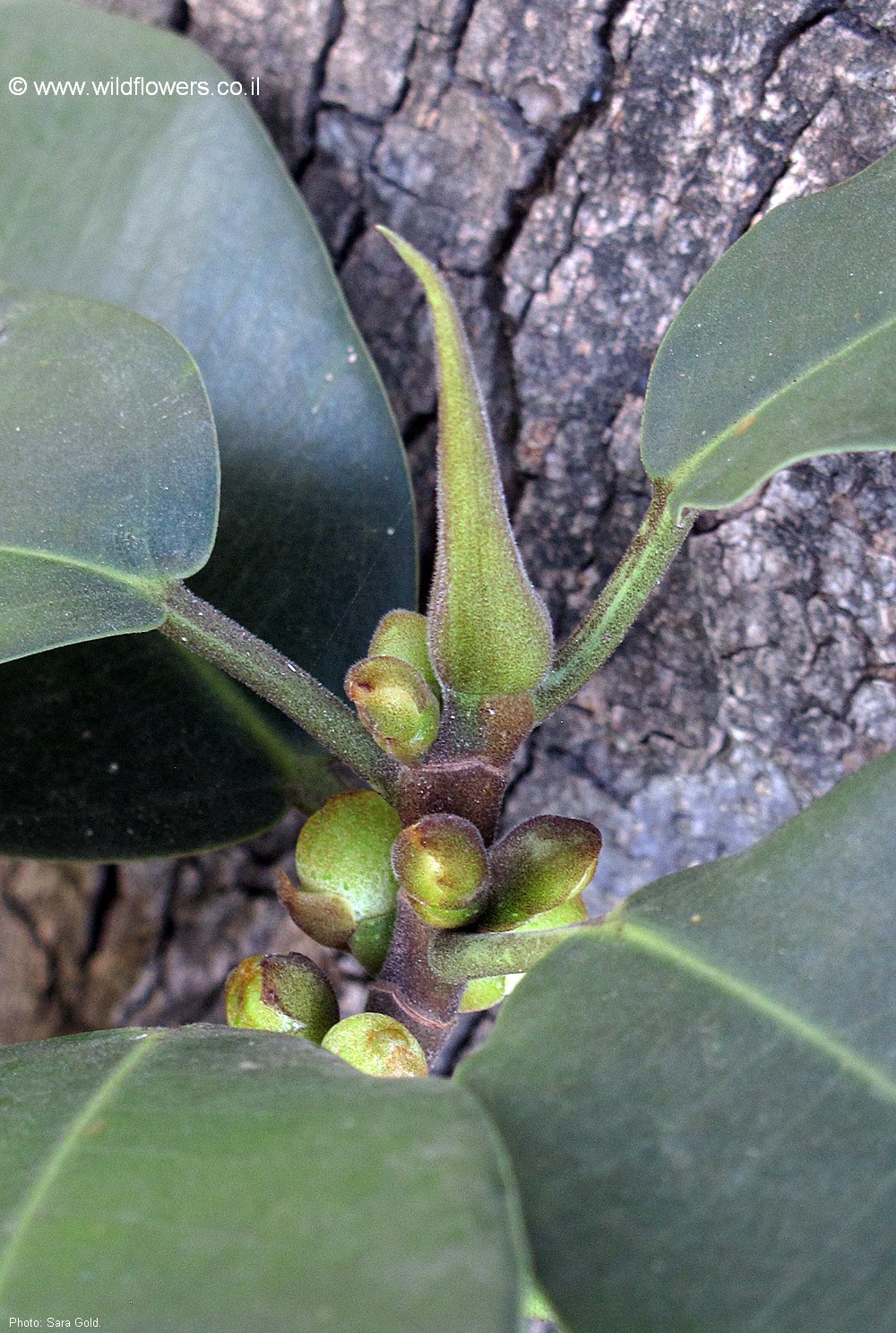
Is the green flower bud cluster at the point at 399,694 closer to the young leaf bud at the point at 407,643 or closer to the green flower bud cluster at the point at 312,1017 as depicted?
the young leaf bud at the point at 407,643

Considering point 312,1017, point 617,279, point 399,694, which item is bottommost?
point 312,1017

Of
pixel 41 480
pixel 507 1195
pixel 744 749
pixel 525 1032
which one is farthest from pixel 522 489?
pixel 507 1195

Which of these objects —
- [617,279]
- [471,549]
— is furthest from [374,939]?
[617,279]

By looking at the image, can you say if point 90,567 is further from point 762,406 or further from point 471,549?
point 762,406

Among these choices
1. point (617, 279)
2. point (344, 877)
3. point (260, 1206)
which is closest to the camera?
point (260, 1206)

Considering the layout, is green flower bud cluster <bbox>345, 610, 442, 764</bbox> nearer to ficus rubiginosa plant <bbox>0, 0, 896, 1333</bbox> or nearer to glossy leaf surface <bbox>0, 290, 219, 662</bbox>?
ficus rubiginosa plant <bbox>0, 0, 896, 1333</bbox>

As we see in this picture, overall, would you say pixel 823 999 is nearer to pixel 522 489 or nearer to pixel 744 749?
pixel 744 749
